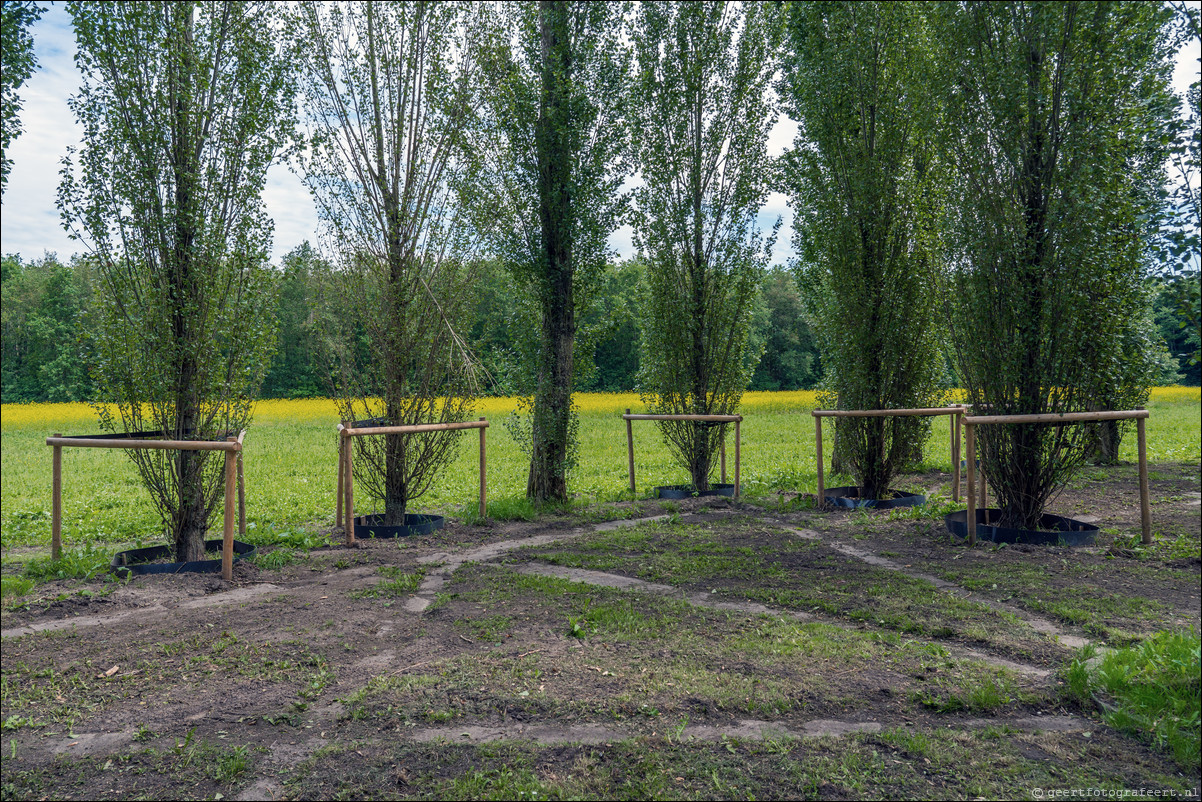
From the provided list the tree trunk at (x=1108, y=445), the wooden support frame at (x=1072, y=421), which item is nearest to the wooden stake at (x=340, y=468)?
the wooden support frame at (x=1072, y=421)

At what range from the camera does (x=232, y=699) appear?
3648 mm

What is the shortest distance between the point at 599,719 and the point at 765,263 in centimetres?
834

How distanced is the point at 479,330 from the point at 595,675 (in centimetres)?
618

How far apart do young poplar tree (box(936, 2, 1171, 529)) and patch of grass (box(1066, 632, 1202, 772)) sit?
148 inches

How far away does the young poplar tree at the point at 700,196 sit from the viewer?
10.3 m

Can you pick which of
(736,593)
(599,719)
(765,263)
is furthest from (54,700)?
(765,263)

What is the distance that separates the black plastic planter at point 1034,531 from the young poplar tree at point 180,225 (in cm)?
714

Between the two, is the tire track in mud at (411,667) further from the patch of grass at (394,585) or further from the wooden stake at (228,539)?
the wooden stake at (228,539)

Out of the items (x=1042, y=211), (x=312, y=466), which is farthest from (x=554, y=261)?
(x=312, y=466)

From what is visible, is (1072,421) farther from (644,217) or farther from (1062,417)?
(644,217)

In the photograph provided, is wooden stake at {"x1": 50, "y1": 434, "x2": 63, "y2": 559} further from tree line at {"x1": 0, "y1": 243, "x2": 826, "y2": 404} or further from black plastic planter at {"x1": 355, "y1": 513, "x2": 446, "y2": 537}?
black plastic planter at {"x1": 355, "y1": 513, "x2": 446, "y2": 537}

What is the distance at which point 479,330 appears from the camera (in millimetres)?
9359

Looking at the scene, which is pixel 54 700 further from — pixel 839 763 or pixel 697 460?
pixel 697 460

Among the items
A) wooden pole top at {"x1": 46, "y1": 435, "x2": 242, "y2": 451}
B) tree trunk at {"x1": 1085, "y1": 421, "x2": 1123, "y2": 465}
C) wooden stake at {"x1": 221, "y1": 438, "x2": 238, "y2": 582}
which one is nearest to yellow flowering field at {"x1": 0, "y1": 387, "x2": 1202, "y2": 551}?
tree trunk at {"x1": 1085, "y1": 421, "x2": 1123, "y2": 465}
